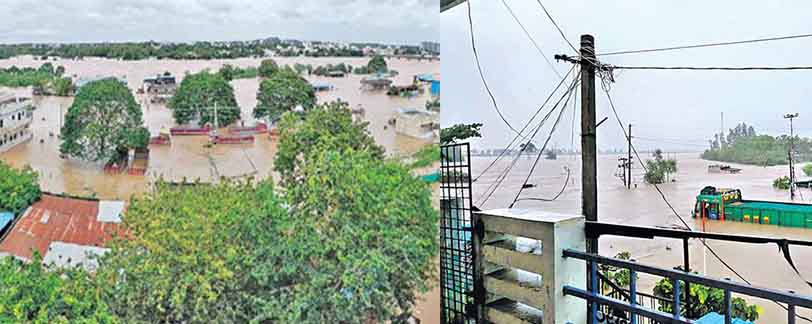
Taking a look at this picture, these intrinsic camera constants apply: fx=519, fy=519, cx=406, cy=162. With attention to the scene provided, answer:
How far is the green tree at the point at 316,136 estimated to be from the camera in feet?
4.00

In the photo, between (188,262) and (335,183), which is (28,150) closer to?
(188,262)

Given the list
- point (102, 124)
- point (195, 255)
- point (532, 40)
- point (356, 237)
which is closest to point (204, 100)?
point (102, 124)

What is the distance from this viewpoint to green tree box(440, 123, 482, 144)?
144 centimetres

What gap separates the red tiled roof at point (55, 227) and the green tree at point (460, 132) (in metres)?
0.83

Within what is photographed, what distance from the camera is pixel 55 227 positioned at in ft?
3.38

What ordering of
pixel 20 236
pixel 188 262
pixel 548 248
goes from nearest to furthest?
1. pixel 20 236
2. pixel 188 262
3. pixel 548 248

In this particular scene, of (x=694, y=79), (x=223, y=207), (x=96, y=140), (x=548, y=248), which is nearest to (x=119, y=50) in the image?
(x=96, y=140)

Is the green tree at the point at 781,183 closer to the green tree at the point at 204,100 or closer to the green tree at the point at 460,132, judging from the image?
the green tree at the point at 460,132

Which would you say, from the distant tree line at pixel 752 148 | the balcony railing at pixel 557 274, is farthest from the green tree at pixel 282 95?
the distant tree line at pixel 752 148

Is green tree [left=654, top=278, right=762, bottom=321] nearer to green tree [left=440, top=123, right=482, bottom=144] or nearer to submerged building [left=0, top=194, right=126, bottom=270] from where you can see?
green tree [left=440, top=123, right=482, bottom=144]

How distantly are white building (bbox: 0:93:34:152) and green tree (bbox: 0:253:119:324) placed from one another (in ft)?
0.75

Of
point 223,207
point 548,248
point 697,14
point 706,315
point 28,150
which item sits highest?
point 697,14

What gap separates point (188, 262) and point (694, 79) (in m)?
1.20

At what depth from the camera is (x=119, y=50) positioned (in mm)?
1084
